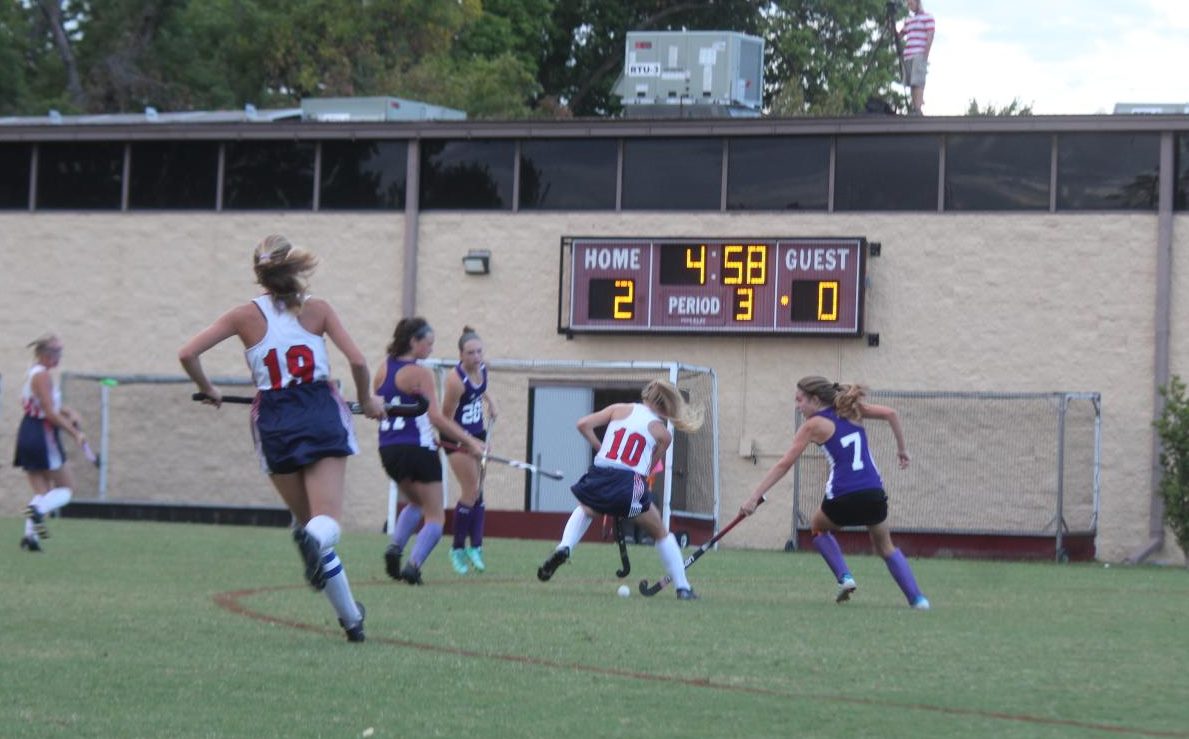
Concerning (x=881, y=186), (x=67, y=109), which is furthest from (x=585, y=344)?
(x=67, y=109)

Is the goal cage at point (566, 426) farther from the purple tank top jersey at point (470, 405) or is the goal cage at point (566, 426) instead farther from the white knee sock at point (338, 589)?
the white knee sock at point (338, 589)

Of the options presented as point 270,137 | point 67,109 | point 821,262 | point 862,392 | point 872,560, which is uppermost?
point 67,109

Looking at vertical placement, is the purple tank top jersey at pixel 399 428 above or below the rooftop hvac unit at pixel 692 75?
below

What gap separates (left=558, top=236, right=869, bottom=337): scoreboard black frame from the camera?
993 inches

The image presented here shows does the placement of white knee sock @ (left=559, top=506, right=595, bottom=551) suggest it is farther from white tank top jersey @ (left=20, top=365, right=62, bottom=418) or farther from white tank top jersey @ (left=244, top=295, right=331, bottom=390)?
white tank top jersey @ (left=20, top=365, right=62, bottom=418)

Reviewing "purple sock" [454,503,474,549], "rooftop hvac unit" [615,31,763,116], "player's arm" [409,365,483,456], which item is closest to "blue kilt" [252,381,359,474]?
"player's arm" [409,365,483,456]

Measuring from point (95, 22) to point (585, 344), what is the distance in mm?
27159

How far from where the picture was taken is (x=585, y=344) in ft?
88.1

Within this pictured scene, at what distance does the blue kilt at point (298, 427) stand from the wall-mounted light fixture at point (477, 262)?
18.1 metres

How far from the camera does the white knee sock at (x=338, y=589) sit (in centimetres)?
905

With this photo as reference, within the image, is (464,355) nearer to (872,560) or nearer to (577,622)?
(577,622)

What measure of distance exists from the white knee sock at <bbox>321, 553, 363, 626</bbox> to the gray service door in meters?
17.0

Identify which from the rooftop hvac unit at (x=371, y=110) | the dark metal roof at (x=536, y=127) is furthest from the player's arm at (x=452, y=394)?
the rooftop hvac unit at (x=371, y=110)

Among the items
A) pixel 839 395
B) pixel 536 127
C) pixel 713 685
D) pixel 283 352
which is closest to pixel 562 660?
pixel 713 685
